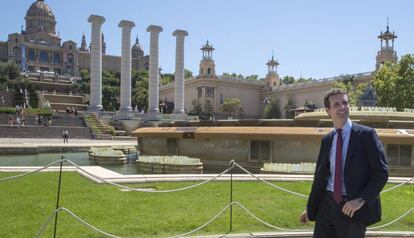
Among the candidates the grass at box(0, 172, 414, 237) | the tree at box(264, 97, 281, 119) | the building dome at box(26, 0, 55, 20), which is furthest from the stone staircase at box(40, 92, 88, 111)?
the grass at box(0, 172, 414, 237)

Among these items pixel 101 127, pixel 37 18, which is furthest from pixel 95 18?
pixel 37 18

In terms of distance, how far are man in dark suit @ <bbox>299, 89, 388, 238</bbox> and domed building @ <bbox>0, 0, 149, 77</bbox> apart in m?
164

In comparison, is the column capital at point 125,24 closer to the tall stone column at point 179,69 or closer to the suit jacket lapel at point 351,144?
the tall stone column at point 179,69

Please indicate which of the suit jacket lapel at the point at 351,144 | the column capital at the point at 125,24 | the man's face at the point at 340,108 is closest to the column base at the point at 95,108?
the column capital at the point at 125,24

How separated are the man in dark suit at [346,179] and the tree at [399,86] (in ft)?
172

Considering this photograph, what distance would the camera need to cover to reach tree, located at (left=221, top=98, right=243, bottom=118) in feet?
376

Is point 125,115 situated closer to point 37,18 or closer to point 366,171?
point 366,171

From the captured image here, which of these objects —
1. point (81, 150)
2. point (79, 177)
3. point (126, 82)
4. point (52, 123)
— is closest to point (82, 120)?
point (52, 123)

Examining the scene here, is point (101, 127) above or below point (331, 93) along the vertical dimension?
below

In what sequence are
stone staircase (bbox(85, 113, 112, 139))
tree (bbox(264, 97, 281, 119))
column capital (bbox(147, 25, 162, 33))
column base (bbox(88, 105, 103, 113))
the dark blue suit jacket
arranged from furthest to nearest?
tree (bbox(264, 97, 281, 119)), column capital (bbox(147, 25, 162, 33)), column base (bbox(88, 105, 103, 113)), stone staircase (bbox(85, 113, 112, 139)), the dark blue suit jacket

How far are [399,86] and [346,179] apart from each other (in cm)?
5380

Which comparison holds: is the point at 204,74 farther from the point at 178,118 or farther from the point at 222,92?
the point at 178,118

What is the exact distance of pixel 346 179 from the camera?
187 inches

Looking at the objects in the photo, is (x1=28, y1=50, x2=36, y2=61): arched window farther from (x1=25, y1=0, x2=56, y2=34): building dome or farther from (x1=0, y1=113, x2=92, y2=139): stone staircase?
(x1=0, y1=113, x2=92, y2=139): stone staircase
